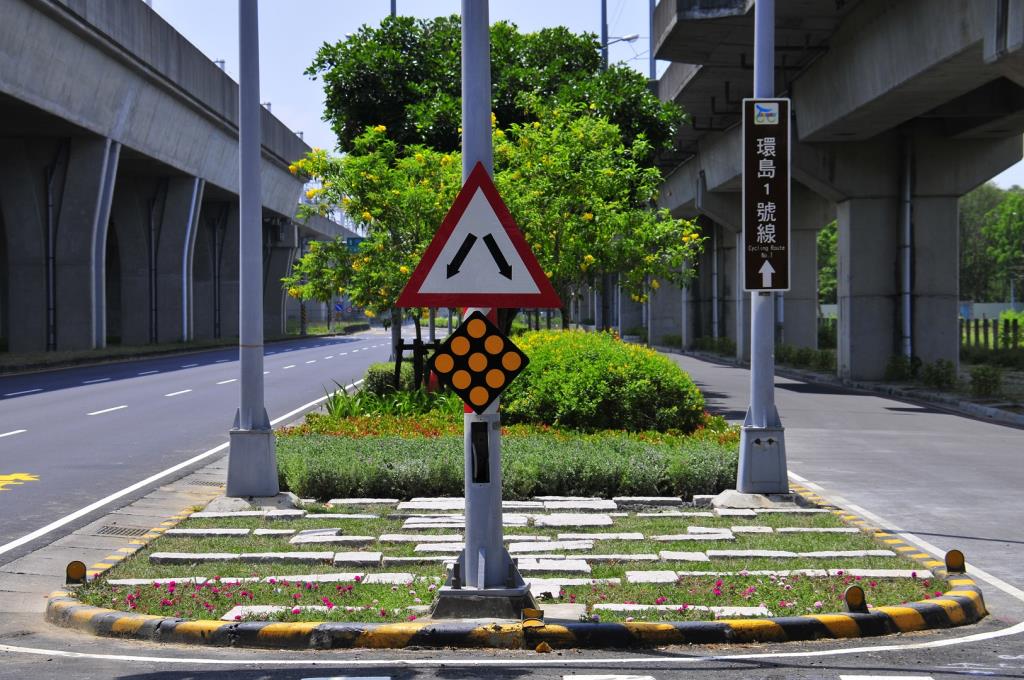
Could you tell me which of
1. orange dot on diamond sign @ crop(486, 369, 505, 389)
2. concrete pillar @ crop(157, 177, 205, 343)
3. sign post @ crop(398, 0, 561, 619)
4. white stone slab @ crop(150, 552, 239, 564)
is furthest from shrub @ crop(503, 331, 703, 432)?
concrete pillar @ crop(157, 177, 205, 343)

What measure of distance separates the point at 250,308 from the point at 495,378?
5.64 m

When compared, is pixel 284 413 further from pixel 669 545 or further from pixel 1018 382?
pixel 1018 382

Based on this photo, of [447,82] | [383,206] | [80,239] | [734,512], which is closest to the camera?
[734,512]

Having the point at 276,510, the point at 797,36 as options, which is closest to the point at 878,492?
the point at 276,510

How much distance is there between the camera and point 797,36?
97.6 feet

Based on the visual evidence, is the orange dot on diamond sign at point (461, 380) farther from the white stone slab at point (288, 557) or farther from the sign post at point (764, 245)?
the sign post at point (764, 245)

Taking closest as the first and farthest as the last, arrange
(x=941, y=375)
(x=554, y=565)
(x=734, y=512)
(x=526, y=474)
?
(x=554, y=565) < (x=734, y=512) < (x=526, y=474) < (x=941, y=375)

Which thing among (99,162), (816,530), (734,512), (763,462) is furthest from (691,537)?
(99,162)

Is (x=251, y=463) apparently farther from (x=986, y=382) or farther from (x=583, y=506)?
(x=986, y=382)

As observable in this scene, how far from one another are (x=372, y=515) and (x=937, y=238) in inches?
952

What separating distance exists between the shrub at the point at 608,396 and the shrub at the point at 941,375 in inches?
538

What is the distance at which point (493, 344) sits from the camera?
7766 millimetres

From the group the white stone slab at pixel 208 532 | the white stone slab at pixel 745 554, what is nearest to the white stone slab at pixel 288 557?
the white stone slab at pixel 208 532

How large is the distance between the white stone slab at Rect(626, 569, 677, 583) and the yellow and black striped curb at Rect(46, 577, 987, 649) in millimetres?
1276
